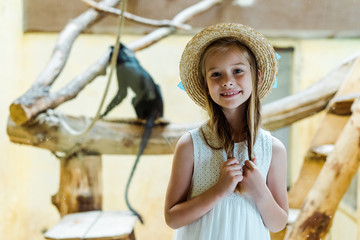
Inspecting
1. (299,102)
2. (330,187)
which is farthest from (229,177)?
(299,102)

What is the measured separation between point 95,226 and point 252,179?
3.65 ft

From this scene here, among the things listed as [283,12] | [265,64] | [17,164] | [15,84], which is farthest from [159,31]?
[265,64]

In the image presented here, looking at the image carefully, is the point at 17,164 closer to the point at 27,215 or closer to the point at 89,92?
the point at 27,215

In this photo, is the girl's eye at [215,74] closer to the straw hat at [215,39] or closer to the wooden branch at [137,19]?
the straw hat at [215,39]

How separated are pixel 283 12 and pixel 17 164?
1.39 meters

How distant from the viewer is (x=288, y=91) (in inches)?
65.9

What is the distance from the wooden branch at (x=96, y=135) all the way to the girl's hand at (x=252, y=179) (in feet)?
3.05

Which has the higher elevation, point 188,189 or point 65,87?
point 65,87

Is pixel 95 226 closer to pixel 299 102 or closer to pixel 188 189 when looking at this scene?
pixel 188 189

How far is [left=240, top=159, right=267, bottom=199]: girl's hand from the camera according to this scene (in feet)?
2.07

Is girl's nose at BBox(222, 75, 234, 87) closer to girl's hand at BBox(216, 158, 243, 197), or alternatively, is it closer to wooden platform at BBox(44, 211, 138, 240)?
girl's hand at BBox(216, 158, 243, 197)

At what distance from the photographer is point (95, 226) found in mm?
1554

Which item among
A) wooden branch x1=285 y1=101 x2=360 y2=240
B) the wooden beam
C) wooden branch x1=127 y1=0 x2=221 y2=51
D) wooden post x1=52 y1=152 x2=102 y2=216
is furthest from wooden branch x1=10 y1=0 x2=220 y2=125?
wooden branch x1=285 y1=101 x2=360 y2=240

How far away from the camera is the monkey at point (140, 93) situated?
1.70 meters
